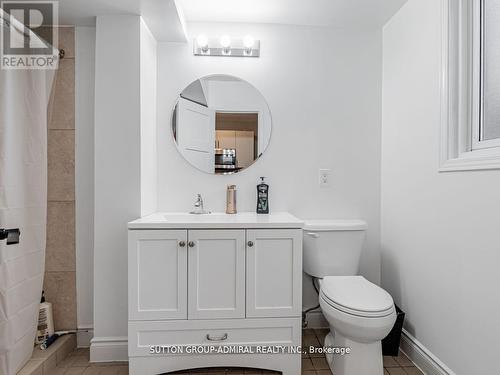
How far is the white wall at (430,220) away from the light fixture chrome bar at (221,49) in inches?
40.9

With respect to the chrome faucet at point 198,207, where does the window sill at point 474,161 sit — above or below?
above

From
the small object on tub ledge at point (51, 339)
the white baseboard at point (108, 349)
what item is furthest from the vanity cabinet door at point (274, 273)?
the small object on tub ledge at point (51, 339)

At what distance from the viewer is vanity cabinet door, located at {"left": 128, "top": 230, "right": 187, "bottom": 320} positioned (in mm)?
1689

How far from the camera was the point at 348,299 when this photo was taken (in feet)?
5.34

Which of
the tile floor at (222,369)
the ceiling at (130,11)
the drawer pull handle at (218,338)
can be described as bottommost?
the tile floor at (222,369)

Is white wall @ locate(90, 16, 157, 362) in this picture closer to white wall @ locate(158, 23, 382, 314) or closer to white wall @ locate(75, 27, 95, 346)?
white wall @ locate(75, 27, 95, 346)

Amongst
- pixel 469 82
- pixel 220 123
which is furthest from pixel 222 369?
pixel 469 82

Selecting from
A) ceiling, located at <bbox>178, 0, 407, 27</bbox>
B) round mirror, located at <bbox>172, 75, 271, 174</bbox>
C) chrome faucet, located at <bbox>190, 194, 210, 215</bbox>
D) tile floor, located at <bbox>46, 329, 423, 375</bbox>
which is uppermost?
ceiling, located at <bbox>178, 0, 407, 27</bbox>

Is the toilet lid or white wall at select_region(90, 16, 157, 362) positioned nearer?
the toilet lid

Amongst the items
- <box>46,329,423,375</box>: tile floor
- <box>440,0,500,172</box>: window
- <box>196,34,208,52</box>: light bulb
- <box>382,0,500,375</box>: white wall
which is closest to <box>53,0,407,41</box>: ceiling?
<box>196,34,208,52</box>: light bulb

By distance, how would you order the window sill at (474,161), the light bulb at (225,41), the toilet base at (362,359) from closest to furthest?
the window sill at (474,161)
the toilet base at (362,359)
the light bulb at (225,41)

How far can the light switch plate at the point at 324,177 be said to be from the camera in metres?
2.33

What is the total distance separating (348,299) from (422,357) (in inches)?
25.4

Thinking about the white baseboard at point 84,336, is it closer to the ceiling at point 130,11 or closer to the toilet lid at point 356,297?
the toilet lid at point 356,297
